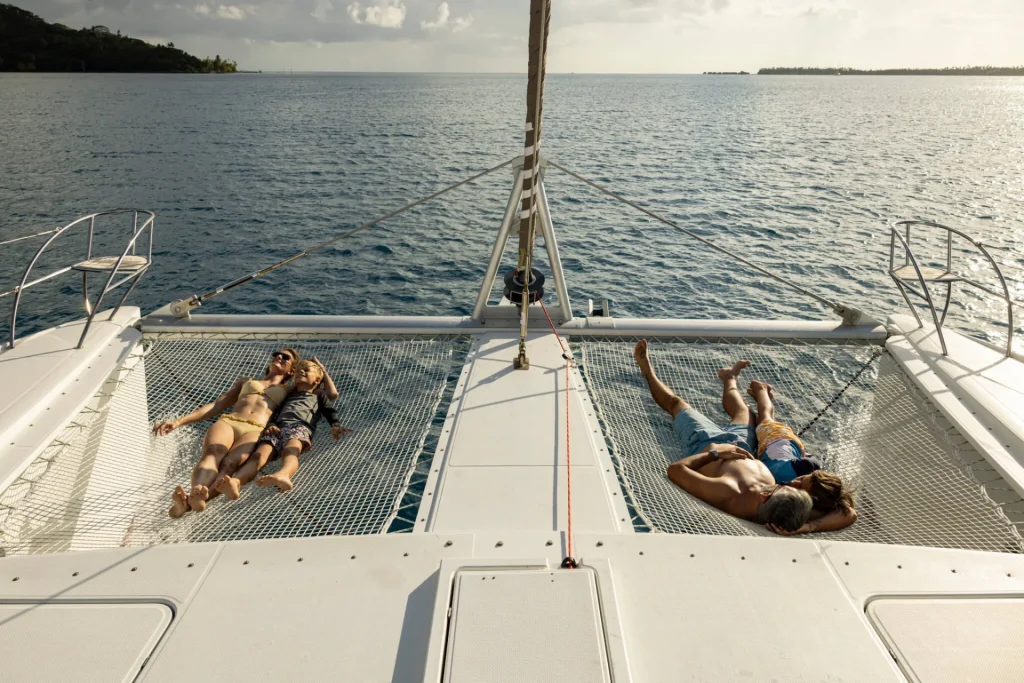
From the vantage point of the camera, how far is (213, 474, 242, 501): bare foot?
11.3 ft

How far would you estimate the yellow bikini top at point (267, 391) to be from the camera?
446 cm

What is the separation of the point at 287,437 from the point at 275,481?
607 millimetres

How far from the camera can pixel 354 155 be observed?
25.4 m

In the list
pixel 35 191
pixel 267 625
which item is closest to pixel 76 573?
pixel 267 625

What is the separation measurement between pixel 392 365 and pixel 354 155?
22581 millimetres

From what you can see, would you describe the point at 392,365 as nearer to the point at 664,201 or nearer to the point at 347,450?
the point at 347,450

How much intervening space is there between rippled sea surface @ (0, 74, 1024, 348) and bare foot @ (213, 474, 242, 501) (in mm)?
6675

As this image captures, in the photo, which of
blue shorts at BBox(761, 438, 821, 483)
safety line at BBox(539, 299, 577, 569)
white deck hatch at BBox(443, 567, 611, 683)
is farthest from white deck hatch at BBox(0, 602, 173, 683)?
blue shorts at BBox(761, 438, 821, 483)

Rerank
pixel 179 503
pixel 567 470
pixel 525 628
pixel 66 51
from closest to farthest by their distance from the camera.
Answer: pixel 525 628 → pixel 567 470 → pixel 179 503 → pixel 66 51

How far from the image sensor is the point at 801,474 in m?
3.61

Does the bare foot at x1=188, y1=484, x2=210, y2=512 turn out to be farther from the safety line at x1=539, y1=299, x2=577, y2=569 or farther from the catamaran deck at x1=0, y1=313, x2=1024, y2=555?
the safety line at x1=539, y1=299, x2=577, y2=569

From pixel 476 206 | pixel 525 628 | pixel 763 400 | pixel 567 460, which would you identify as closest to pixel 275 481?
pixel 567 460

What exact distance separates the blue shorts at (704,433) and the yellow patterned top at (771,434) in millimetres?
71

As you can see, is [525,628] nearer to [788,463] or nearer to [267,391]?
[788,463]
